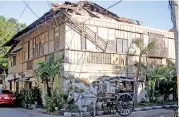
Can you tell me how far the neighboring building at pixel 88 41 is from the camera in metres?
18.4

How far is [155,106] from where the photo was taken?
61.2 feet

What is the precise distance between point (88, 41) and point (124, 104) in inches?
249

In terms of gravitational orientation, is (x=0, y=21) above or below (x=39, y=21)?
above

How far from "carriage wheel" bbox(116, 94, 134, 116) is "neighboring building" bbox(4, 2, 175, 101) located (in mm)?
4578

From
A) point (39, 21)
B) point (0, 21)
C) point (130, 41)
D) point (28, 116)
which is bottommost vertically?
point (28, 116)

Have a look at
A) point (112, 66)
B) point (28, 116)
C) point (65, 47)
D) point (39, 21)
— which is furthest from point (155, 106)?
point (39, 21)

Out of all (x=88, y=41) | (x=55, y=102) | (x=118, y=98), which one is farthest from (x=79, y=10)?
(x=118, y=98)

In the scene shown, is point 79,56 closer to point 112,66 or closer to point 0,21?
point 112,66

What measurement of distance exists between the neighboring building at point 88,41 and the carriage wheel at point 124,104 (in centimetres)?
458

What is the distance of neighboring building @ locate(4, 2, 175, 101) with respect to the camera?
725 inches

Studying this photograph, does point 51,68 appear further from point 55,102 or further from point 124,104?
point 124,104

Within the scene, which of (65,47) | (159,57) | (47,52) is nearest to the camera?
(65,47)

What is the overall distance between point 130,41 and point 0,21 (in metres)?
20.1

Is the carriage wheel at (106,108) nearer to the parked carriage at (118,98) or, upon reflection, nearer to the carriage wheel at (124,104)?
the parked carriage at (118,98)
